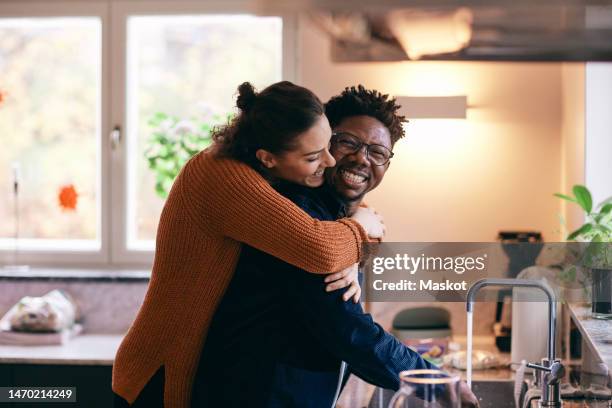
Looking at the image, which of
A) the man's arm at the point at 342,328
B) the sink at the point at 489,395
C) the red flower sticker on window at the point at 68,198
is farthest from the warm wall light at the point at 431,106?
the red flower sticker on window at the point at 68,198

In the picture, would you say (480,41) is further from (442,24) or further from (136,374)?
(136,374)

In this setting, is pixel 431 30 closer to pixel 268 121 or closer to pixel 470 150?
pixel 268 121

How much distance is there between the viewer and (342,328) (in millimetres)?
1138

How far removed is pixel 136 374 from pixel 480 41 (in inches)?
29.7

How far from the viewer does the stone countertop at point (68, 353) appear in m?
2.09

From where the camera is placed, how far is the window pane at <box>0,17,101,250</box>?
2.65 metres

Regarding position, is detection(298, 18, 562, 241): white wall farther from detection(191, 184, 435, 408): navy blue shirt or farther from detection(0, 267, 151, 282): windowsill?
detection(0, 267, 151, 282): windowsill

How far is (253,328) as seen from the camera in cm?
118

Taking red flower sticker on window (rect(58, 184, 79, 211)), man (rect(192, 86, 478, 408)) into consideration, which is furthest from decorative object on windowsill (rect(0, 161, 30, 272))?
man (rect(192, 86, 478, 408))

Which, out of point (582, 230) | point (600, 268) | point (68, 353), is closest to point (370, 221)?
point (600, 268)

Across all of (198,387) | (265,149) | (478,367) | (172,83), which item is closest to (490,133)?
(478,367)

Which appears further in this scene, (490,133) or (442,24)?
(490,133)

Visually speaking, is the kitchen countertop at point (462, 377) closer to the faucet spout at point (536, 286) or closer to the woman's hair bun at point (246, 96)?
the faucet spout at point (536, 286)

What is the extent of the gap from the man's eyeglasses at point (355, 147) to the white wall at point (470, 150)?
0.08m
